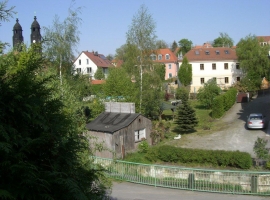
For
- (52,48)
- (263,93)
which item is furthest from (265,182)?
(263,93)

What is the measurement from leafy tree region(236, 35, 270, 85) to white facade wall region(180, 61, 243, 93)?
3.95 m

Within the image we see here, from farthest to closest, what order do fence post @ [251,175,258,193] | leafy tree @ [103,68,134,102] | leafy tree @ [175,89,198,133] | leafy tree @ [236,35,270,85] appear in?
leafy tree @ [236,35,270,85], leafy tree @ [103,68,134,102], leafy tree @ [175,89,198,133], fence post @ [251,175,258,193]

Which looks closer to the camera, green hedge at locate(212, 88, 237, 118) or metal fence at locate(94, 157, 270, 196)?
metal fence at locate(94, 157, 270, 196)

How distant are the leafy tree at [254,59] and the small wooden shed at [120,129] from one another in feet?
82.7

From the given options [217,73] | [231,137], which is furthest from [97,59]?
[231,137]

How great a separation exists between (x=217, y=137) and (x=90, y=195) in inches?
823

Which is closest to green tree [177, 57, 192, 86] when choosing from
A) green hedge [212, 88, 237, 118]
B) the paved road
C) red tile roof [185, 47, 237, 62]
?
red tile roof [185, 47, 237, 62]

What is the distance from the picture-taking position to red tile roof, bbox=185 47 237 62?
5125 centimetres

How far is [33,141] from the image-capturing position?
3.89m

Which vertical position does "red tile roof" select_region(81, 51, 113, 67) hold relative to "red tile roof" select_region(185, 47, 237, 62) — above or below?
above

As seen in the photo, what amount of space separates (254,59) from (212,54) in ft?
27.1

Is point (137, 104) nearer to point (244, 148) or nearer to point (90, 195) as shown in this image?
point (244, 148)

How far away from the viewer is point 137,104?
2745cm

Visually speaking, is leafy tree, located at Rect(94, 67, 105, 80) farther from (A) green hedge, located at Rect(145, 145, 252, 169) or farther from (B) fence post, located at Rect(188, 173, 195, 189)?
(B) fence post, located at Rect(188, 173, 195, 189)
